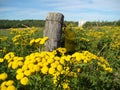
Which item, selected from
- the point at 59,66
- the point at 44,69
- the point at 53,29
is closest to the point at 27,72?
the point at 44,69

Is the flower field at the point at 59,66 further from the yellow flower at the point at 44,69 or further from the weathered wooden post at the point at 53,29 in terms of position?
the weathered wooden post at the point at 53,29

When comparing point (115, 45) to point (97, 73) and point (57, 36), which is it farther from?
point (97, 73)

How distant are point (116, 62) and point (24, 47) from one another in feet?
9.97

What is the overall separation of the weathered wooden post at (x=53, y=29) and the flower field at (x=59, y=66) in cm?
29

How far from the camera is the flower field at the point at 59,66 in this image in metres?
4.78

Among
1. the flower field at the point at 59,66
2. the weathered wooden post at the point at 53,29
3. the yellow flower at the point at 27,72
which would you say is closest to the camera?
the yellow flower at the point at 27,72

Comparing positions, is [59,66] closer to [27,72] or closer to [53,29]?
[27,72]

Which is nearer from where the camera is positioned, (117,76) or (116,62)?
(117,76)

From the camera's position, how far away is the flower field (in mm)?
4777

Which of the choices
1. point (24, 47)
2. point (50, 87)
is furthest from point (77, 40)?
point (50, 87)

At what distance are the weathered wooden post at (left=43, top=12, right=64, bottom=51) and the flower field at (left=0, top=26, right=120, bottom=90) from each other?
29cm

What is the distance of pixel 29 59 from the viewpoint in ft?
16.6

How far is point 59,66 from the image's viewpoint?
15.9 feet

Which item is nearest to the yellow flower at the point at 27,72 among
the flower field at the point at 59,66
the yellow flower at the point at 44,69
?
the flower field at the point at 59,66
